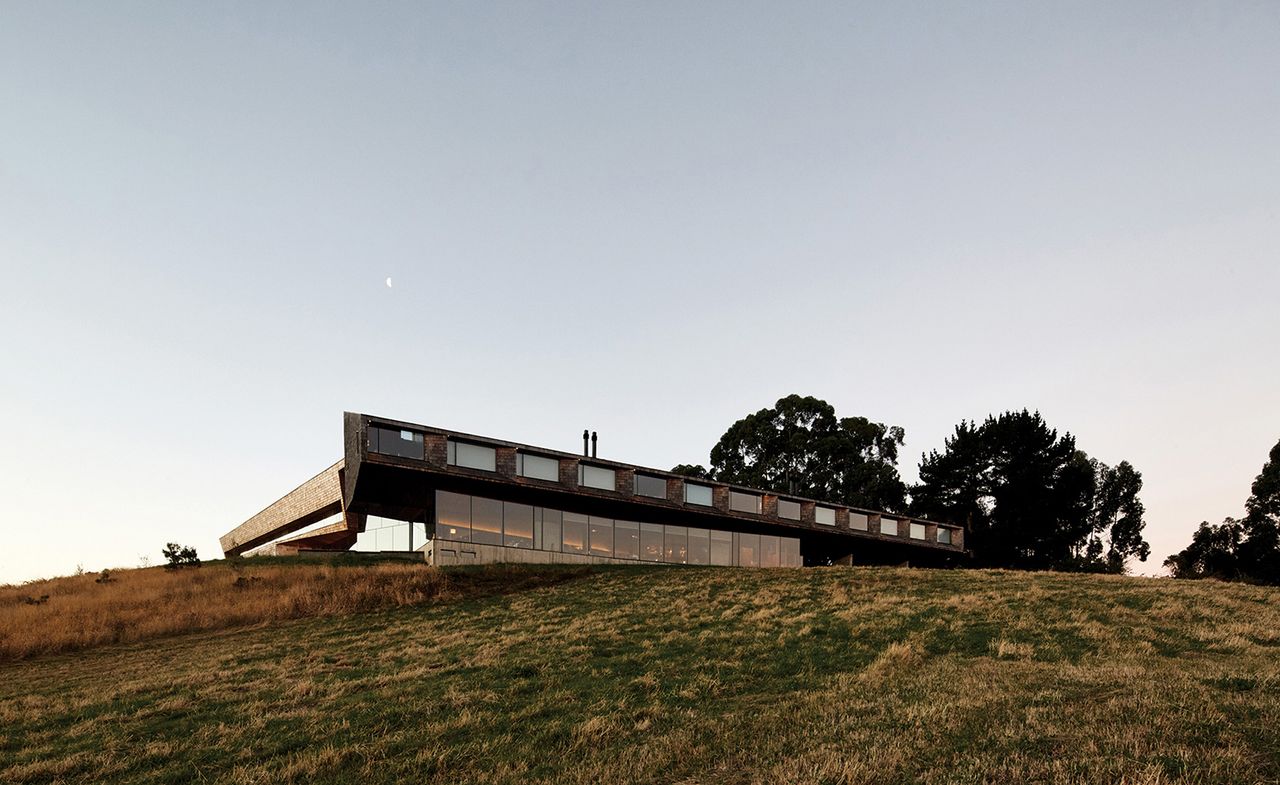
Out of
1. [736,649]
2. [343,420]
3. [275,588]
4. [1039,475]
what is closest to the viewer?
[736,649]

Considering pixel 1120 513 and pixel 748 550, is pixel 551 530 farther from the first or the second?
pixel 1120 513

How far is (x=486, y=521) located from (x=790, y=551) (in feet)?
70.2

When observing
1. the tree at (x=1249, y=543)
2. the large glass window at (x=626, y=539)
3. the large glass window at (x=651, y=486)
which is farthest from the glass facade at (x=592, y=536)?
the tree at (x=1249, y=543)

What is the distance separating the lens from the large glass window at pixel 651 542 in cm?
4416

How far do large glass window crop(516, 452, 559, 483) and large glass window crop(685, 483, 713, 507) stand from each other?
855 centimetres

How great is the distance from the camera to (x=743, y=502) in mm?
46875

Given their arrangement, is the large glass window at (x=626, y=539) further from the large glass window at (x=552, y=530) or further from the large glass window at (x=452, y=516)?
the large glass window at (x=452, y=516)

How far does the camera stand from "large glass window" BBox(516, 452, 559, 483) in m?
38.3

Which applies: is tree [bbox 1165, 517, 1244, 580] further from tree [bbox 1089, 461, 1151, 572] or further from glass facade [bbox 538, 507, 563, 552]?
glass facade [bbox 538, 507, 563, 552]

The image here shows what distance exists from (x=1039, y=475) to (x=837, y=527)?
24639 mm

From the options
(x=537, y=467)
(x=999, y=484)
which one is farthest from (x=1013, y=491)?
(x=537, y=467)

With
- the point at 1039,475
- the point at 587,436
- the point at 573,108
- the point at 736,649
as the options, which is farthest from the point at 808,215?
the point at 1039,475

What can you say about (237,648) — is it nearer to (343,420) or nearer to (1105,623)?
(343,420)

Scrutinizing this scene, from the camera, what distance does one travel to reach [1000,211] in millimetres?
34344
